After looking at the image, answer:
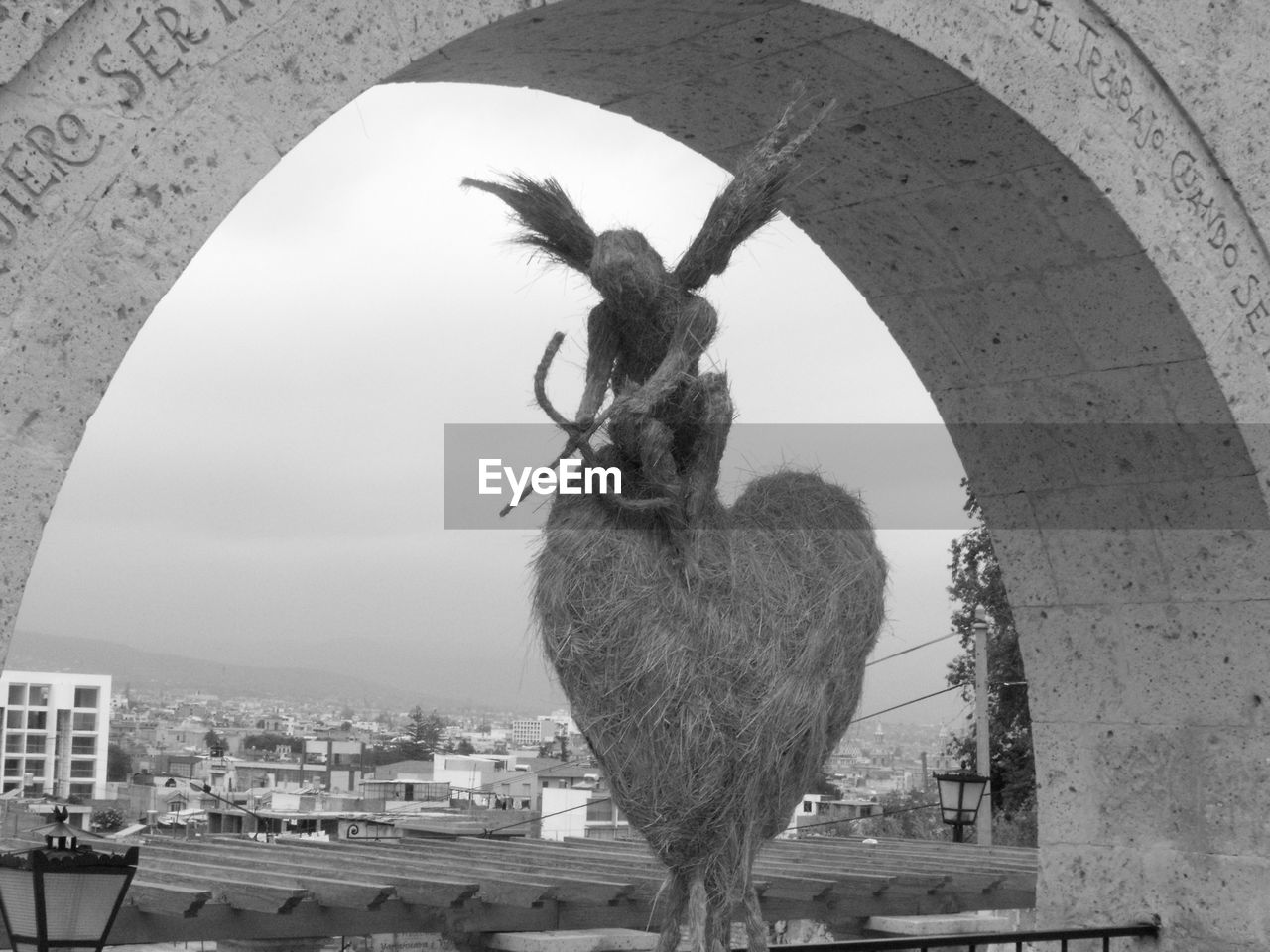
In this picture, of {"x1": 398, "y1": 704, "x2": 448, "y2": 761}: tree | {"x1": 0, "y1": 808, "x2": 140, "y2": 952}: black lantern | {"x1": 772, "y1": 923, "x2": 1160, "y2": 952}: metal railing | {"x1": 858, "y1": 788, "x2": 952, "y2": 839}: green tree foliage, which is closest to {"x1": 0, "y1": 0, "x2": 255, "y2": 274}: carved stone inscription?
{"x1": 0, "y1": 808, "x2": 140, "y2": 952}: black lantern

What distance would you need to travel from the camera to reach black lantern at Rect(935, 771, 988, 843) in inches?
274

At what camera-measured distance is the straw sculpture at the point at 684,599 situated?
2.11 metres

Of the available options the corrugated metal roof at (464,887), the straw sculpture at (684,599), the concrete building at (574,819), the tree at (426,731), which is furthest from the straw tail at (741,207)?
the concrete building at (574,819)

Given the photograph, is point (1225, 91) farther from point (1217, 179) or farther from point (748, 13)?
point (748, 13)

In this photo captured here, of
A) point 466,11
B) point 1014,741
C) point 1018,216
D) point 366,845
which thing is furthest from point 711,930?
point 1014,741

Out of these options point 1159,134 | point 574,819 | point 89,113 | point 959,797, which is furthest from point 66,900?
point 574,819

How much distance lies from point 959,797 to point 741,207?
210 inches

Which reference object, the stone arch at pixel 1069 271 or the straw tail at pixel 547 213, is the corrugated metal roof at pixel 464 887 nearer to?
the stone arch at pixel 1069 271

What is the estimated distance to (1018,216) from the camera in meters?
3.02

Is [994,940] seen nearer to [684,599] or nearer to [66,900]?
[684,599]

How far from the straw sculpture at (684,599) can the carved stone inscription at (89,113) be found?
57cm

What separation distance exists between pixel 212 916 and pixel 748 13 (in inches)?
86.5

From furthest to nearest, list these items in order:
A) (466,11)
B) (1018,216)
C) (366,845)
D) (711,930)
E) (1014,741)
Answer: (1014,741) → (366,845) → (1018,216) → (711,930) → (466,11)

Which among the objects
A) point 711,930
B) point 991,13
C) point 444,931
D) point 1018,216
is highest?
point 991,13
